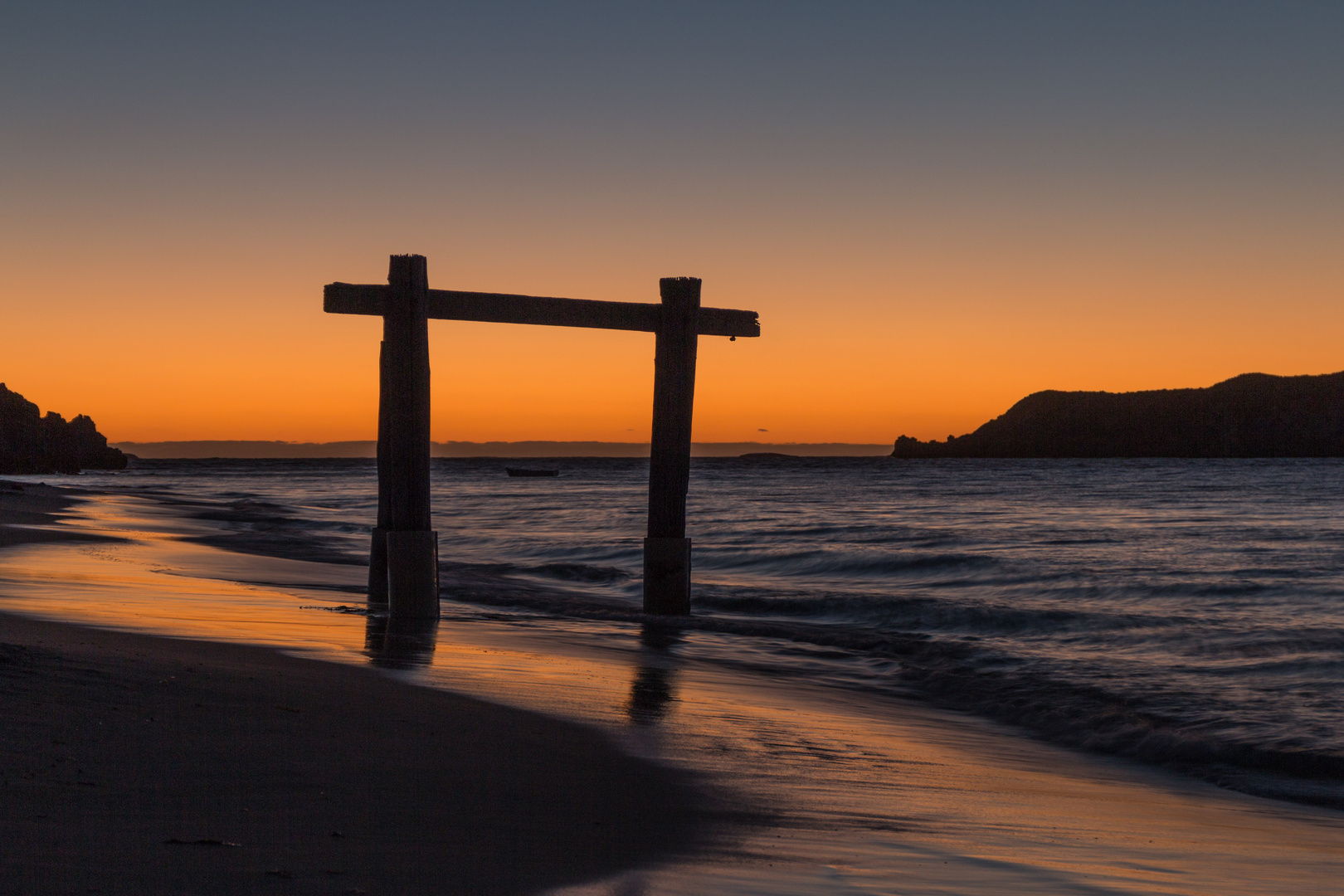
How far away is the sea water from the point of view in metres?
7.68

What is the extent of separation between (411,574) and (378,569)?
4.08 feet

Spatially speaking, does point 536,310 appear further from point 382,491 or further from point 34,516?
point 34,516

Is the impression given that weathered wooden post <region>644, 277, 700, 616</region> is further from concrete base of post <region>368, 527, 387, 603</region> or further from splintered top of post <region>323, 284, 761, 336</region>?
concrete base of post <region>368, 527, 387, 603</region>

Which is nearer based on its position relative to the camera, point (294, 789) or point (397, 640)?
point (294, 789)

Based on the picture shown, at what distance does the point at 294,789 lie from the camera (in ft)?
12.7

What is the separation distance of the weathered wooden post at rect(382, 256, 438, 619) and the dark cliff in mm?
71917

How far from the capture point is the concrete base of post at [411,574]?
9.47 metres

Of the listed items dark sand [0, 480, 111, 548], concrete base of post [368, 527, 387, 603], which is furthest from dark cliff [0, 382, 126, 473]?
concrete base of post [368, 527, 387, 603]

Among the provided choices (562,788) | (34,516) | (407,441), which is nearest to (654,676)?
(407,441)

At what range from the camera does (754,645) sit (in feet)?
34.2

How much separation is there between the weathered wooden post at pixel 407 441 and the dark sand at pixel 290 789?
3.35 metres

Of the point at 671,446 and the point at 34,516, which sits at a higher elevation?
the point at 671,446

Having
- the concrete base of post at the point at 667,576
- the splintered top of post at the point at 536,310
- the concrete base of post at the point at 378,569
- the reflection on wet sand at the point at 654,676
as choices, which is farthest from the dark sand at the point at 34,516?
the reflection on wet sand at the point at 654,676

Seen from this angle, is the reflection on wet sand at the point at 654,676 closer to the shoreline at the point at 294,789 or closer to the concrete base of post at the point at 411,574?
the shoreline at the point at 294,789
